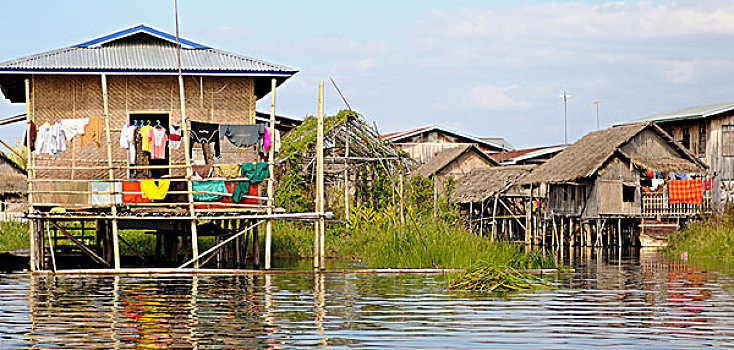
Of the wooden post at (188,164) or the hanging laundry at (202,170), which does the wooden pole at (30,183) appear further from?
the hanging laundry at (202,170)

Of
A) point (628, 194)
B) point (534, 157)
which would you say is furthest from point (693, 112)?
point (534, 157)

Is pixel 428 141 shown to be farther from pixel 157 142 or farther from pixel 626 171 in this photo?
pixel 157 142

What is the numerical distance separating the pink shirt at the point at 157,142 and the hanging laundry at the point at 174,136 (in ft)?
0.47

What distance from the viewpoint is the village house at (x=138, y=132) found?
18078 mm

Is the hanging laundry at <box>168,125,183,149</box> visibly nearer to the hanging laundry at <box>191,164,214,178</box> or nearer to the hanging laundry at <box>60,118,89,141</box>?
the hanging laundry at <box>191,164,214,178</box>

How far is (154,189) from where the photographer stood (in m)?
18.1

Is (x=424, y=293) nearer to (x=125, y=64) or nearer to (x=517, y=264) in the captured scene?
(x=517, y=264)

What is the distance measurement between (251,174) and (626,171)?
21.0 metres

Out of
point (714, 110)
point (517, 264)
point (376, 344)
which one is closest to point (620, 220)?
point (714, 110)

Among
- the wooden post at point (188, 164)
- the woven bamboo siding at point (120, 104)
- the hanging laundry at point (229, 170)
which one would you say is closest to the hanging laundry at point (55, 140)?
the woven bamboo siding at point (120, 104)

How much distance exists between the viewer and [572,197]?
37.7 metres

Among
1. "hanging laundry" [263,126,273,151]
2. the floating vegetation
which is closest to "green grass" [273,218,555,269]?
the floating vegetation

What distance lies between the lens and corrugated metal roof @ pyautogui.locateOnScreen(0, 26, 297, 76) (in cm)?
1823

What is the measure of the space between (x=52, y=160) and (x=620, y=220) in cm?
2330
